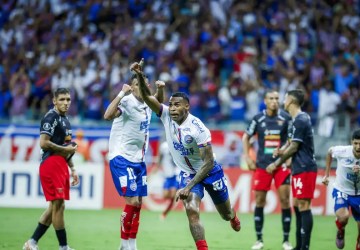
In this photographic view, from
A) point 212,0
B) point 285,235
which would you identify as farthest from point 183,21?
point 285,235

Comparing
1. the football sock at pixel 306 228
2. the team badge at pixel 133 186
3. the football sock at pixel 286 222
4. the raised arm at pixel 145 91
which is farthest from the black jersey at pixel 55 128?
the football sock at pixel 286 222

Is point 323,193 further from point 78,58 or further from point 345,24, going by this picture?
point 78,58

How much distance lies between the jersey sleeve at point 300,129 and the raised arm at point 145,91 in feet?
7.67

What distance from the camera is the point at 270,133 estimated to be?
45.4ft

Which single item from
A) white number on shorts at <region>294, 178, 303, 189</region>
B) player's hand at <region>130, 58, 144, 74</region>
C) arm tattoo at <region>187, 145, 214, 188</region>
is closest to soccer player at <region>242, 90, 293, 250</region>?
white number on shorts at <region>294, 178, 303, 189</region>

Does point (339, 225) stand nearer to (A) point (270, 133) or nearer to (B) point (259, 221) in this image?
(B) point (259, 221)

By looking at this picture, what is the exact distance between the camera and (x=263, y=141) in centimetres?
1391

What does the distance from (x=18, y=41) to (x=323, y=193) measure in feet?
36.4

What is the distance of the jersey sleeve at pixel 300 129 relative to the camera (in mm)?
11789

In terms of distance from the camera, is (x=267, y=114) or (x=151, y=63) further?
(x=151, y=63)

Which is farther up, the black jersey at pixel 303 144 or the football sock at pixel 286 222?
the black jersey at pixel 303 144

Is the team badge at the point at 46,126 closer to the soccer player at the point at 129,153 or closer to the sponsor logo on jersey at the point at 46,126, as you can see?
the sponsor logo on jersey at the point at 46,126

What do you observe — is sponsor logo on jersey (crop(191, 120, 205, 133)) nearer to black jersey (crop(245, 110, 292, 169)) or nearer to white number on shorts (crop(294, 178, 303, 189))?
white number on shorts (crop(294, 178, 303, 189))

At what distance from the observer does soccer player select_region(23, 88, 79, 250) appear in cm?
1122
